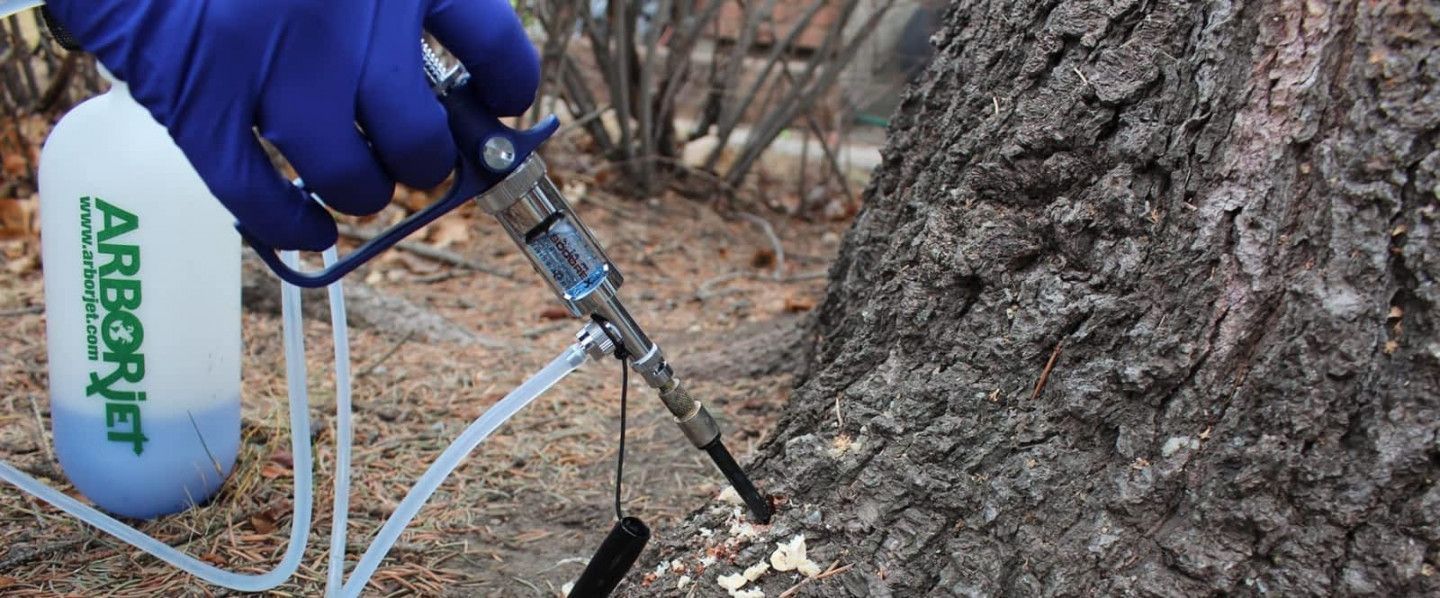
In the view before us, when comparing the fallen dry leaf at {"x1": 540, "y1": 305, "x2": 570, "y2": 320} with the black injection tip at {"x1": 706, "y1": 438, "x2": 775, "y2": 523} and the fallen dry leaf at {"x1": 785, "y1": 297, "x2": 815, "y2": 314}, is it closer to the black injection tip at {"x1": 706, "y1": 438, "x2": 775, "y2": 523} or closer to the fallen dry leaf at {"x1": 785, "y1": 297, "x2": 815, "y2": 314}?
the fallen dry leaf at {"x1": 785, "y1": 297, "x2": 815, "y2": 314}

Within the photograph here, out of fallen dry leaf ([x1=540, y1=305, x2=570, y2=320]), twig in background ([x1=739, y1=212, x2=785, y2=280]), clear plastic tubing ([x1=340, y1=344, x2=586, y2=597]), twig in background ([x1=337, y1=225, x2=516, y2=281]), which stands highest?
clear plastic tubing ([x1=340, y1=344, x2=586, y2=597])

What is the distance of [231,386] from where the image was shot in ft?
5.68

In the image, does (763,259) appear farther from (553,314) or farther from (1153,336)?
(1153,336)

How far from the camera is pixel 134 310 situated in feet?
5.31

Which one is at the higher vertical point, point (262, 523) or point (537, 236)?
point (537, 236)

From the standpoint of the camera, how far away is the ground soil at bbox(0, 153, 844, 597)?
1.64 metres

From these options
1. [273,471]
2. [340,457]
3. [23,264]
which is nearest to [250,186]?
[340,457]

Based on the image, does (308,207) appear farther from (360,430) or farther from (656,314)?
(656,314)

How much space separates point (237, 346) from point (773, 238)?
95.8 inches

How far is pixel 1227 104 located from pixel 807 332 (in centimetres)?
130

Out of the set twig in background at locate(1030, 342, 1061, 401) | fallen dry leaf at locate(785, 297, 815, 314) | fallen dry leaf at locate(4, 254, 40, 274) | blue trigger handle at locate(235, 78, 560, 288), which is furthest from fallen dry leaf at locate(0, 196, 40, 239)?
twig in background at locate(1030, 342, 1061, 401)

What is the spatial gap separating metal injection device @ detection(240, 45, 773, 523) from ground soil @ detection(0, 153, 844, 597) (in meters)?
0.24

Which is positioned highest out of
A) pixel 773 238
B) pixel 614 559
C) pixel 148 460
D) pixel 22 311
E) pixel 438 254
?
pixel 22 311

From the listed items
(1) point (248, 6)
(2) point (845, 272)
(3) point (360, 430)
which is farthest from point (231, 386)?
(2) point (845, 272)
